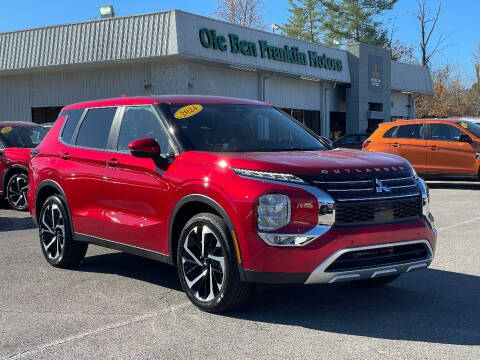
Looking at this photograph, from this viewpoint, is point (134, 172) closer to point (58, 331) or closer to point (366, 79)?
point (58, 331)

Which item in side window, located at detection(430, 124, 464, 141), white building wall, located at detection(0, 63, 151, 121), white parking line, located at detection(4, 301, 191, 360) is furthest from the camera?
white building wall, located at detection(0, 63, 151, 121)

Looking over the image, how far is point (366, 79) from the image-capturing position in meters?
36.0

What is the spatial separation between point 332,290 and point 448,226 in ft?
14.6

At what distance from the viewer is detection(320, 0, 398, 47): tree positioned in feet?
188

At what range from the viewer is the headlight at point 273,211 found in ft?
15.7

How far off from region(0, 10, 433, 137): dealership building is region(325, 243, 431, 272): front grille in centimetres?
1816

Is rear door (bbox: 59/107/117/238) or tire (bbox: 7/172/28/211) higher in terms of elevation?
rear door (bbox: 59/107/117/238)

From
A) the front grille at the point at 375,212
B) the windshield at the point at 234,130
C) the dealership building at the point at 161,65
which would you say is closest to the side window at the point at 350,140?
the dealership building at the point at 161,65

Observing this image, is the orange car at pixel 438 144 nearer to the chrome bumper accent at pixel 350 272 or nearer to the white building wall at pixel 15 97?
the chrome bumper accent at pixel 350 272

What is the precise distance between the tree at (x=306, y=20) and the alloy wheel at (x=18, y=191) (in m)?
51.3

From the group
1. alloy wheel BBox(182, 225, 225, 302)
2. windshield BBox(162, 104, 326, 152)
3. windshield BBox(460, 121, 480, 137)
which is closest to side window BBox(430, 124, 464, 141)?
windshield BBox(460, 121, 480, 137)

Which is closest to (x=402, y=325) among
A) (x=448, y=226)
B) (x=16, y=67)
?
(x=448, y=226)

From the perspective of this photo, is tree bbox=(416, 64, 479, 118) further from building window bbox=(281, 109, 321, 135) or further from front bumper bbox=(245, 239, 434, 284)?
front bumper bbox=(245, 239, 434, 284)

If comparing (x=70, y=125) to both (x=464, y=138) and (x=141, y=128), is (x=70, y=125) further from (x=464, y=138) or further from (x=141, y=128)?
(x=464, y=138)
